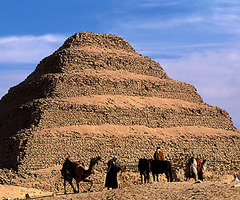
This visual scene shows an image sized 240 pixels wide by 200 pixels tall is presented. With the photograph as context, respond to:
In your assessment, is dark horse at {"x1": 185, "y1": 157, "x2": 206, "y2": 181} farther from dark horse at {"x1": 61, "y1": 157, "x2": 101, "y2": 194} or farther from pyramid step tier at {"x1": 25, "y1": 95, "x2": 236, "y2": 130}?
pyramid step tier at {"x1": 25, "y1": 95, "x2": 236, "y2": 130}

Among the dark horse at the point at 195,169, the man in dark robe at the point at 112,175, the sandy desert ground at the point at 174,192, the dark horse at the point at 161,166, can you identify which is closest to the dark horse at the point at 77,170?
the man in dark robe at the point at 112,175

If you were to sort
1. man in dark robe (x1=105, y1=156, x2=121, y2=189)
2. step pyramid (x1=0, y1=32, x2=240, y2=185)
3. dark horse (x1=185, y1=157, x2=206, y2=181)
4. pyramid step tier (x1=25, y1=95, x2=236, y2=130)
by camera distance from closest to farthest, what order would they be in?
man in dark robe (x1=105, y1=156, x2=121, y2=189) < dark horse (x1=185, y1=157, x2=206, y2=181) < step pyramid (x1=0, y1=32, x2=240, y2=185) < pyramid step tier (x1=25, y1=95, x2=236, y2=130)

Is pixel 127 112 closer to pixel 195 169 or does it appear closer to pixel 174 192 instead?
pixel 195 169

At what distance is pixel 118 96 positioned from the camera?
4306 cm

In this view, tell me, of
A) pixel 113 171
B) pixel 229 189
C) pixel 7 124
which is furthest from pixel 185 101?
pixel 229 189

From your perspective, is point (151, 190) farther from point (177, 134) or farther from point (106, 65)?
point (106, 65)

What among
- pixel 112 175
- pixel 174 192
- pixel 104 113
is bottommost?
pixel 174 192

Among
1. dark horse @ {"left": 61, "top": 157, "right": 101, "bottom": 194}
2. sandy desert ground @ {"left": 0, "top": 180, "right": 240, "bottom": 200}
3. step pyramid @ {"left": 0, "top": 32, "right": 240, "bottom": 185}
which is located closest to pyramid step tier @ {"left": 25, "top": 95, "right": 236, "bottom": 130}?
step pyramid @ {"left": 0, "top": 32, "right": 240, "bottom": 185}

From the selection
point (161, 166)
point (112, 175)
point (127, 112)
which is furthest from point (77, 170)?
point (127, 112)

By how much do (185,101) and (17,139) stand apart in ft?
62.2

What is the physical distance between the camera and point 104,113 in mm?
40125

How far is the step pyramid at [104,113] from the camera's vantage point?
36625mm

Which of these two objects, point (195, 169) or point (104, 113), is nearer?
point (195, 169)

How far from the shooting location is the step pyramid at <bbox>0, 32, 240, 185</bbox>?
36.6 m
